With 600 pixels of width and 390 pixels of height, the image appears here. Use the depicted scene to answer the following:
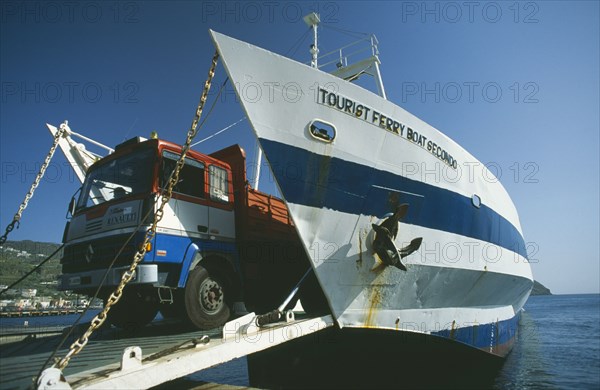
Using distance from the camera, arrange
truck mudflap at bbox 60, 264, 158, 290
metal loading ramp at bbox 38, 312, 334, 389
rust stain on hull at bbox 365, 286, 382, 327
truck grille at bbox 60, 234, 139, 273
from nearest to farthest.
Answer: metal loading ramp at bbox 38, 312, 334, 389 < truck mudflap at bbox 60, 264, 158, 290 < truck grille at bbox 60, 234, 139, 273 < rust stain on hull at bbox 365, 286, 382, 327

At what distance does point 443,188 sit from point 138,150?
5.89 m

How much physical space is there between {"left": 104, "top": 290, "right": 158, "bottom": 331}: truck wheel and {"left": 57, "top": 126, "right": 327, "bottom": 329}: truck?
19mm

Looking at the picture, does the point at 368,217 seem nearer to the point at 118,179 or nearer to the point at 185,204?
the point at 185,204

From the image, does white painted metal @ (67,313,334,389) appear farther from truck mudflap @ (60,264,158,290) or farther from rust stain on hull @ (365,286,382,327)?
truck mudflap @ (60,264,158,290)

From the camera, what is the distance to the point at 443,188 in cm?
681

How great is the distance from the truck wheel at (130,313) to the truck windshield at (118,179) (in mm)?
2044

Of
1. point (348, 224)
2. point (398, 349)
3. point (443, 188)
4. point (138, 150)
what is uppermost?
point (138, 150)

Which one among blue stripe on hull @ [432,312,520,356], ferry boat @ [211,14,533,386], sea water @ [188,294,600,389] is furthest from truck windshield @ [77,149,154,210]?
blue stripe on hull @ [432,312,520,356]

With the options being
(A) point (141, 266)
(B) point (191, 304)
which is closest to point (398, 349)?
(B) point (191, 304)

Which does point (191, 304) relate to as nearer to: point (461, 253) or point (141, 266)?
point (141, 266)

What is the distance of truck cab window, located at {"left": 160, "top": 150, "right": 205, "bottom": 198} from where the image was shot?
17.7 ft

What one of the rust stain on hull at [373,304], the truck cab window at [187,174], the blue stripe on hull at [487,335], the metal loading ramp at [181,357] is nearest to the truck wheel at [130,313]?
the metal loading ramp at [181,357]

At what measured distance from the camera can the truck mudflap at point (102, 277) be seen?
4492mm

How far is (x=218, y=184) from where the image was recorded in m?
6.29
